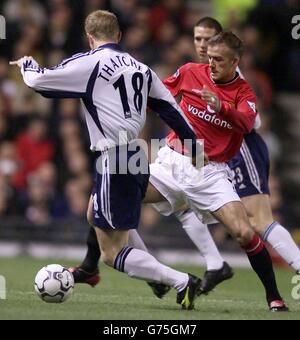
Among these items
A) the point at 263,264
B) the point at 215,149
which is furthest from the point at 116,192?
the point at 263,264

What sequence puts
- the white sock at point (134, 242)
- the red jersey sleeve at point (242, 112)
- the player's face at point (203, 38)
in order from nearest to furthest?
the red jersey sleeve at point (242, 112), the white sock at point (134, 242), the player's face at point (203, 38)

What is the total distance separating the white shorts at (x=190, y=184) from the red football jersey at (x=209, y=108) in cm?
15

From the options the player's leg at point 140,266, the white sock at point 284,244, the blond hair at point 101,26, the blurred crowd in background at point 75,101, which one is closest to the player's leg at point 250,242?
the player's leg at point 140,266

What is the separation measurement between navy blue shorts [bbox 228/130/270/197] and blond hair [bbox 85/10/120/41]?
86.6 inches

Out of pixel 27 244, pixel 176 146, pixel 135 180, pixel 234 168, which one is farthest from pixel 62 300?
pixel 27 244

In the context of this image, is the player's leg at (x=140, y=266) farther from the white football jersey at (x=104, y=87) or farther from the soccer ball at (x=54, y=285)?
the white football jersey at (x=104, y=87)

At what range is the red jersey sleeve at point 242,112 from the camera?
28.7 feet

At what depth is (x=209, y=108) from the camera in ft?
30.6

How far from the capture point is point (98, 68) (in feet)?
27.6

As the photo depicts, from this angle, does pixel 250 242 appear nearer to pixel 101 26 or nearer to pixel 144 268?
pixel 144 268

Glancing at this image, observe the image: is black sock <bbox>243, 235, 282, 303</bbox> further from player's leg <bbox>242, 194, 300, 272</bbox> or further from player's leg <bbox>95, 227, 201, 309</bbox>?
player's leg <bbox>242, 194, 300, 272</bbox>

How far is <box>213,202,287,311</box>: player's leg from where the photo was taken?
8805 mm
